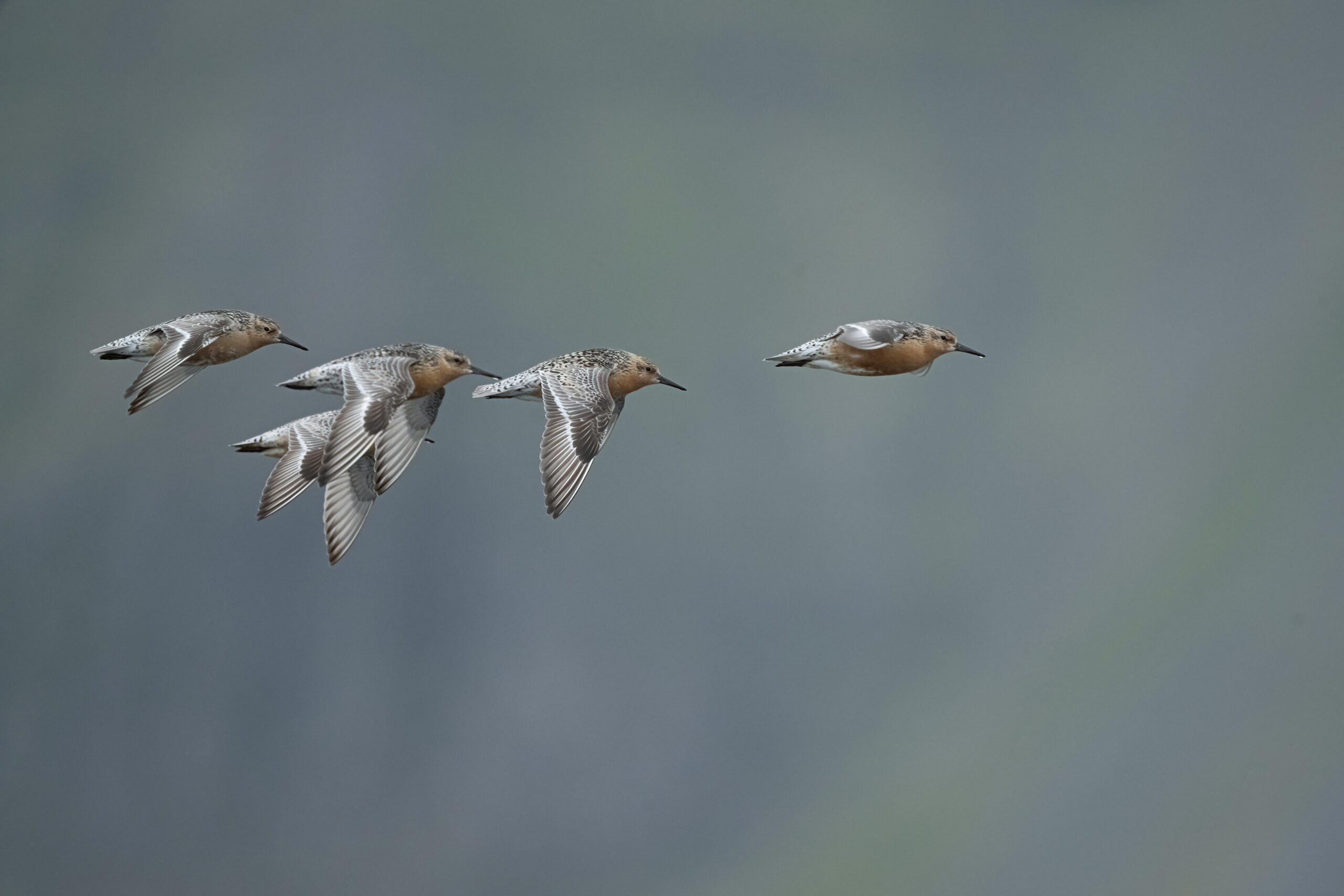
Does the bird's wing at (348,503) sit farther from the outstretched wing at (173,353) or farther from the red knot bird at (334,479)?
the outstretched wing at (173,353)

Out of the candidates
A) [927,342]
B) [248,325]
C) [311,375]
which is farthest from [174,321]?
[927,342]

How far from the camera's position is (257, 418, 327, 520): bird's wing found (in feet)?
20.5

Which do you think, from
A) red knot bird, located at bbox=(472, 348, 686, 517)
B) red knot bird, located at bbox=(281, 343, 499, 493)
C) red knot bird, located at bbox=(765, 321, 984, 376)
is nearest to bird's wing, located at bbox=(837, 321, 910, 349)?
red knot bird, located at bbox=(765, 321, 984, 376)

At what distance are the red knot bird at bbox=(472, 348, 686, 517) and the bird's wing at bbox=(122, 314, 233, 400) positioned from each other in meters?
1.25

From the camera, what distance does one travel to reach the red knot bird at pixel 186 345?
20.4 feet

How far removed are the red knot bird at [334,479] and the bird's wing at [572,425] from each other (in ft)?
2.14

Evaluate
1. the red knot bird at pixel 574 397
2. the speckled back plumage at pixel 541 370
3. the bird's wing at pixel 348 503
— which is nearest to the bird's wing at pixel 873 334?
the red knot bird at pixel 574 397

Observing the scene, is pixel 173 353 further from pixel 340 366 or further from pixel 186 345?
pixel 340 366

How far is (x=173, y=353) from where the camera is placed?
6.35 m

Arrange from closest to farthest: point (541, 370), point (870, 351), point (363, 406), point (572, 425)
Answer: point (363, 406), point (572, 425), point (870, 351), point (541, 370)

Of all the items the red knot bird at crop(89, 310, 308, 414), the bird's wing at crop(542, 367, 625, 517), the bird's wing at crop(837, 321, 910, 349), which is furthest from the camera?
the bird's wing at crop(837, 321, 910, 349)

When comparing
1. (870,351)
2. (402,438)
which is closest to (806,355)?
(870,351)

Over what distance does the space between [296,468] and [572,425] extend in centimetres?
131

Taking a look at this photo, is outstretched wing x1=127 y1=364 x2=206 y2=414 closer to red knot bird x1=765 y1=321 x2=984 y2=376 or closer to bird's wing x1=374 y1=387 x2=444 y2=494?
bird's wing x1=374 y1=387 x2=444 y2=494
